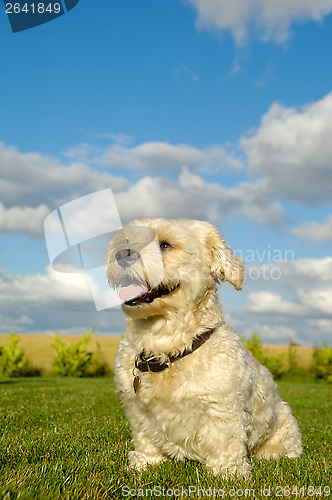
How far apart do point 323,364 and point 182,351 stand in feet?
77.5

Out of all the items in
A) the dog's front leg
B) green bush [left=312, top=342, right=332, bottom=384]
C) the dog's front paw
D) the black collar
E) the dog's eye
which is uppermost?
the dog's eye

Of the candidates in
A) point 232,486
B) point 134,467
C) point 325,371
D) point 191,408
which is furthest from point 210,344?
point 325,371

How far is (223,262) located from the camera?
4379 mm

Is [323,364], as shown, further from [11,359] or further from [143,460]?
[143,460]

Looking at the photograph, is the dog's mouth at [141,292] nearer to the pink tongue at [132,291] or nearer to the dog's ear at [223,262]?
the pink tongue at [132,291]

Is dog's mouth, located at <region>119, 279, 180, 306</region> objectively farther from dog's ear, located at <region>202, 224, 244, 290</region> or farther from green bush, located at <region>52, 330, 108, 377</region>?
green bush, located at <region>52, 330, 108, 377</region>

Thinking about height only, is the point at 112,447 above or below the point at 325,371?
above

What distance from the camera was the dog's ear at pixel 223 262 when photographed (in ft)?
14.3

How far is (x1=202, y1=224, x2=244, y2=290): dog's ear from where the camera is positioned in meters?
4.36

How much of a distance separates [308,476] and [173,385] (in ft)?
5.25

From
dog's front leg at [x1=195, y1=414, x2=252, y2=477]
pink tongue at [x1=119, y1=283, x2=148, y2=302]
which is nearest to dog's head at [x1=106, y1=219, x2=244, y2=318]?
pink tongue at [x1=119, y1=283, x2=148, y2=302]

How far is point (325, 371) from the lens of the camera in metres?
25.4

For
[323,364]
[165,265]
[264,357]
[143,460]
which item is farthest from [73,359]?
[165,265]

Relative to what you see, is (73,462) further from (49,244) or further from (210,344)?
(49,244)
